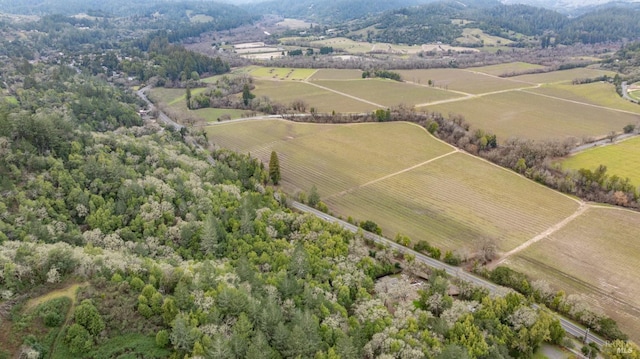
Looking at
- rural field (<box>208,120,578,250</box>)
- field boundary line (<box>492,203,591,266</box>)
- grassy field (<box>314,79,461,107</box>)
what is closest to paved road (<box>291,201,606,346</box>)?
rural field (<box>208,120,578,250</box>)

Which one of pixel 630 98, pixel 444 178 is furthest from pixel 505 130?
pixel 630 98

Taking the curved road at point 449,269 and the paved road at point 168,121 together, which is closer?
the curved road at point 449,269

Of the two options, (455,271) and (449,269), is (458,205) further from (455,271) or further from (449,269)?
(455,271)

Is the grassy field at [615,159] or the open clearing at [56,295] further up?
the open clearing at [56,295]

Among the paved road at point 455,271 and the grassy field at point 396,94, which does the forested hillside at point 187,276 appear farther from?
the grassy field at point 396,94

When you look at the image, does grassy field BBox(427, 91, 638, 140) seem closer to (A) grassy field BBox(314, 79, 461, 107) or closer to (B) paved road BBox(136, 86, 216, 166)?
(A) grassy field BBox(314, 79, 461, 107)

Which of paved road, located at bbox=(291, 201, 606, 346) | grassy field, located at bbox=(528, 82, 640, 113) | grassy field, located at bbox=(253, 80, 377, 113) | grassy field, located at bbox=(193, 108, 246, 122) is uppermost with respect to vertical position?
grassy field, located at bbox=(528, 82, 640, 113)

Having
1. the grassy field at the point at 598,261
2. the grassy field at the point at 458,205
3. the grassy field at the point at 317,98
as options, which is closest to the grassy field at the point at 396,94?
the grassy field at the point at 317,98
